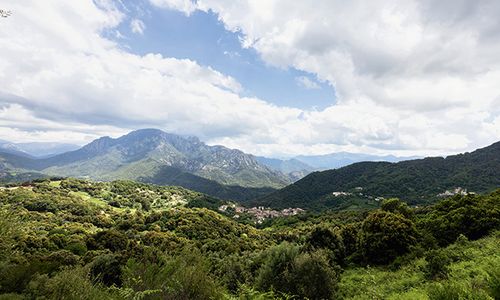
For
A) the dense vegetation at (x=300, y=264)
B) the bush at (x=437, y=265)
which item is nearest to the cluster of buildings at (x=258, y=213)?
the dense vegetation at (x=300, y=264)

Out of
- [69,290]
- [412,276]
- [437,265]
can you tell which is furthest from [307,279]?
[69,290]

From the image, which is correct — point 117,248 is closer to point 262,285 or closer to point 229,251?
point 229,251

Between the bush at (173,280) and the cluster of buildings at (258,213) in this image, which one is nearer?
the bush at (173,280)

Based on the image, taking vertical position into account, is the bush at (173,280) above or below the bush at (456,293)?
below

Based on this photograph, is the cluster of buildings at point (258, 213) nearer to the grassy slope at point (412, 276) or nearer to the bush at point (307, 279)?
the grassy slope at point (412, 276)

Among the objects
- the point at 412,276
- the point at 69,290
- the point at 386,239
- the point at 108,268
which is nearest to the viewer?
the point at 69,290

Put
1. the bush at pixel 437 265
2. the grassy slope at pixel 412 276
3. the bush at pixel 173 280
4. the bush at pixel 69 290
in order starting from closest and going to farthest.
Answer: the bush at pixel 173 280 < the bush at pixel 69 290 < the grassy slope at pixel 412 276 < the bush at pixel 437 265

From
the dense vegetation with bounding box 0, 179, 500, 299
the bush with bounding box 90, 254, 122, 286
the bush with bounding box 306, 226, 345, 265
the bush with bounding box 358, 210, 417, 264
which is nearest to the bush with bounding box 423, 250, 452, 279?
the dense vegetation with bounding box 0, 179, 500, 299

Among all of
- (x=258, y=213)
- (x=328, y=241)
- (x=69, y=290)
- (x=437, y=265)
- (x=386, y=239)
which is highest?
(x=437, y=265)

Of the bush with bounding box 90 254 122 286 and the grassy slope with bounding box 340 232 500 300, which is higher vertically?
the grassy slope with bounding box 340 232 500 300

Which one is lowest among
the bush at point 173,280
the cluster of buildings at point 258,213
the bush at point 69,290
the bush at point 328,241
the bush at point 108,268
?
the cluster of buildings at point 258,213

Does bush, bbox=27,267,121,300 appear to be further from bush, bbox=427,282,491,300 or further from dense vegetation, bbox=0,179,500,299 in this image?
bush, bbox=427,282,491,300

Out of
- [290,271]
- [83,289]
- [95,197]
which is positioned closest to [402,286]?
[290,271]

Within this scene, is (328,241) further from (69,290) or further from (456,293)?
(456,293)
